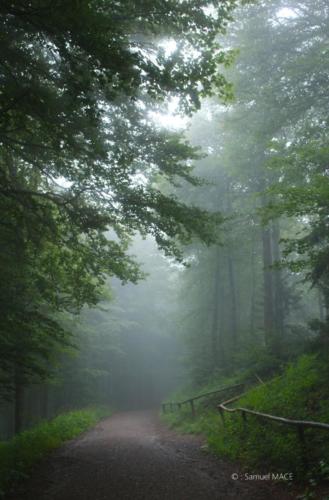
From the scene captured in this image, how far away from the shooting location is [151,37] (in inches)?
336

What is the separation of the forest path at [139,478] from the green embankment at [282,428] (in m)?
0.53

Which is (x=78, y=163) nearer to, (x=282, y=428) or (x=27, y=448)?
(x=27, y=448)

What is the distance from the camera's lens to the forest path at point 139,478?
6738 millimetres

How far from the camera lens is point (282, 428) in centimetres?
858

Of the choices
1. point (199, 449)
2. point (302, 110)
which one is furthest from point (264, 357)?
point (302, 110)

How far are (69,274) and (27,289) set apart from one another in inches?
65.3

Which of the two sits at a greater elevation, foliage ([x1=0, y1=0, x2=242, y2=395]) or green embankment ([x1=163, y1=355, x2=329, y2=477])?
foliage ([x1=0, y1=0, x2=242, y2=395])

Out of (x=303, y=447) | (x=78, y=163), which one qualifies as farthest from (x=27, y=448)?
(x=78, y=163)

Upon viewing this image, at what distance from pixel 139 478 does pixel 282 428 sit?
3187 mm

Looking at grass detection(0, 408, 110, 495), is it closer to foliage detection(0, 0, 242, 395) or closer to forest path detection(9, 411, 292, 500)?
forest path detection(9, 411, 292, 500)

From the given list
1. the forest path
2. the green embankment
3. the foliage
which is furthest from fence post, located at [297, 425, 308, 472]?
the foliage

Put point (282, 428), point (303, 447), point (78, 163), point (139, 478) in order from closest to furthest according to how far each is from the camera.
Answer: point (303, 447) < point (139, 478) < point (282, 428) < point (78, 163)

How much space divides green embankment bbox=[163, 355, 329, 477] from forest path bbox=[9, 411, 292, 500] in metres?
0.53

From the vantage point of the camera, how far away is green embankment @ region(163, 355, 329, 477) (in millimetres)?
7219
